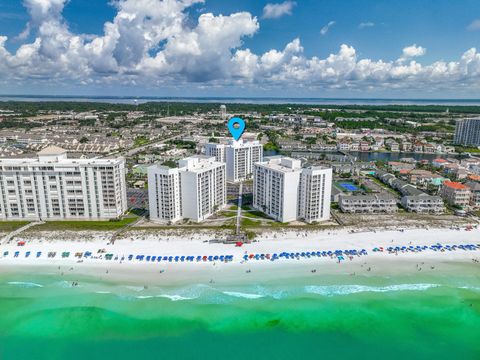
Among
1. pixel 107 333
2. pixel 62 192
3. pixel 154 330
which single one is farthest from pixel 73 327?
pixel 62 192

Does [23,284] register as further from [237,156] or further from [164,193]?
[237,156]

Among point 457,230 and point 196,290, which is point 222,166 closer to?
point 196,290

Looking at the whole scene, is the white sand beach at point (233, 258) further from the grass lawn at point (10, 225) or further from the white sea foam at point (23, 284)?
the grass lawn at point (10, 225)

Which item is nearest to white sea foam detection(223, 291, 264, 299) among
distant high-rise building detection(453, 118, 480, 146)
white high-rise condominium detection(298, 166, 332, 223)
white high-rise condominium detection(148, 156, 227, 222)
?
white high-rise condominium detection(148, 156, 227, 222)

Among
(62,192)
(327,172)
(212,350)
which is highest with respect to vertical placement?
(327,172)

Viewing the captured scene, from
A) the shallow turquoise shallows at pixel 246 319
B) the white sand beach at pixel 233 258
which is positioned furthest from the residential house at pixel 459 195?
the shallow turquoise shallows at pixel 246 319

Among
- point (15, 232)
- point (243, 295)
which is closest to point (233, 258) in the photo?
point (243, 295)
